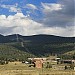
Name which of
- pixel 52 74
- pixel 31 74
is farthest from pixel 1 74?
pixel 52 74

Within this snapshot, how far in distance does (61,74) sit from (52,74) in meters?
2.57

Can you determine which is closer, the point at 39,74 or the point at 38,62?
the point at 39,74

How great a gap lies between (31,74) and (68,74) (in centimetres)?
1058

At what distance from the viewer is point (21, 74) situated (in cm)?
7975

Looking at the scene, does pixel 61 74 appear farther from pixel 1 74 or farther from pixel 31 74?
pixel 1 74

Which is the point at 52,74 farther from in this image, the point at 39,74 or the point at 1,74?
the point at 1,74

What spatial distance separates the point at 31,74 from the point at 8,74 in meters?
5.99

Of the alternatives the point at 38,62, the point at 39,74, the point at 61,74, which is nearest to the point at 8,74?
the point at 39,74

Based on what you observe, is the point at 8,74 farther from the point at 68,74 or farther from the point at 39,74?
the point at 68,74

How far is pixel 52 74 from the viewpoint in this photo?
81.4 m

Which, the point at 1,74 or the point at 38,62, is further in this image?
the point at 38,62

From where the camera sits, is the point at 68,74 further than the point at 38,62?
No

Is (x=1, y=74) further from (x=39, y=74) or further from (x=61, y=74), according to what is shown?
(x=61, y=74)

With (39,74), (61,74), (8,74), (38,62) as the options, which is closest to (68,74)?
(61,74)
